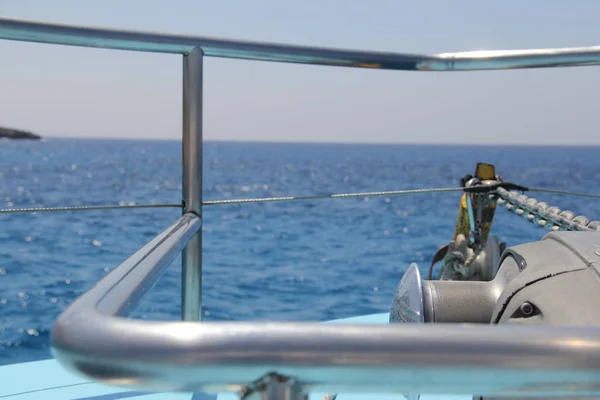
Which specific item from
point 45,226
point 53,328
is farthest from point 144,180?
point 53,328

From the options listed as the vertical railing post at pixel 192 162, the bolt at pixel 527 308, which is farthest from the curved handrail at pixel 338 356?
the vertical railing post at pixel 192 162

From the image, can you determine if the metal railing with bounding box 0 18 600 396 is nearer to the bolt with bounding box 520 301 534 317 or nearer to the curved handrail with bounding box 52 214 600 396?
the curved handrail with bounding box 52 214 600 396

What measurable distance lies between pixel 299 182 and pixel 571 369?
1992 centimetres

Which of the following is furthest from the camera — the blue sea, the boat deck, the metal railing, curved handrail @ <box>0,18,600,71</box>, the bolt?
the blue sea

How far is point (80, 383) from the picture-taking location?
1101 millimetres

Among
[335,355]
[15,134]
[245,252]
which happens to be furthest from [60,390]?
[15,134]

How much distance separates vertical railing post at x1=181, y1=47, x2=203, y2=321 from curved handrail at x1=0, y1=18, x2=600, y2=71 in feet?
0.11

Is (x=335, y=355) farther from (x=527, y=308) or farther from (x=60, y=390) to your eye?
(x=60, y=390)

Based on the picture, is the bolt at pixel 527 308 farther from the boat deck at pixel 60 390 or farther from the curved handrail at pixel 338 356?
the boat deck at pixel 60 390

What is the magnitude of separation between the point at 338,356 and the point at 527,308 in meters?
0.30

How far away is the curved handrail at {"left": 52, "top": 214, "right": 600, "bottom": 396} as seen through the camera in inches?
10.6

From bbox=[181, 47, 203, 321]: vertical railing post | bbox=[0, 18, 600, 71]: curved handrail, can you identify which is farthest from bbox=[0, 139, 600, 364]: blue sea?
bbox=[0, 18, 600, 71]: curved handrail

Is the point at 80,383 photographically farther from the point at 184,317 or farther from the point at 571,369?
the point at 571,369

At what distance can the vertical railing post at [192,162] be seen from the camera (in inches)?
38.1
